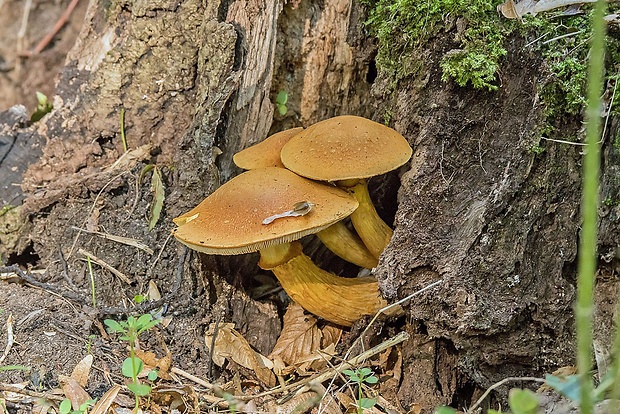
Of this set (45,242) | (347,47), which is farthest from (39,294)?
(347,47)

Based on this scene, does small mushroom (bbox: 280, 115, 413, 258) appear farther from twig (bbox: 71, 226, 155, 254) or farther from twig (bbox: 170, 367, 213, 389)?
twig (bbox: 170, 367, 213, 389)

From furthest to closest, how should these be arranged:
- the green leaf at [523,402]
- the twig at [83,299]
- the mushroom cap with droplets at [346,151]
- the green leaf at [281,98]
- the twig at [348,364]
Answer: the green leaf at [281,98]
the twig at [83,299]
the twig at [348,364]
the mushroom cap with droplets at [346,151]
the green leaf at [523,402]

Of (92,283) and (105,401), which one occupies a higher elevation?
(92,283)

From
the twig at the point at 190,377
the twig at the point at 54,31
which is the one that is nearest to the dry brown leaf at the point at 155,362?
the twig at the point at 190,377

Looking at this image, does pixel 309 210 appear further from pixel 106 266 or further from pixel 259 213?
pixel 106 266

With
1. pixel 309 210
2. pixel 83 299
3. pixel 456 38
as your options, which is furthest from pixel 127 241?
pixel 456 38

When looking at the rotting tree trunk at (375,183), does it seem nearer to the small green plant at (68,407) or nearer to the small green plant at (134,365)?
the small green plant at (134,365)

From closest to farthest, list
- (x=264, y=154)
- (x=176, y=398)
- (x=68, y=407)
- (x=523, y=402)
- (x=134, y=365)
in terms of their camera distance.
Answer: (x=523, y=402), (x=134, y=365), (x=68, y=407), (x=176, y=398), (x=264, y=154)
